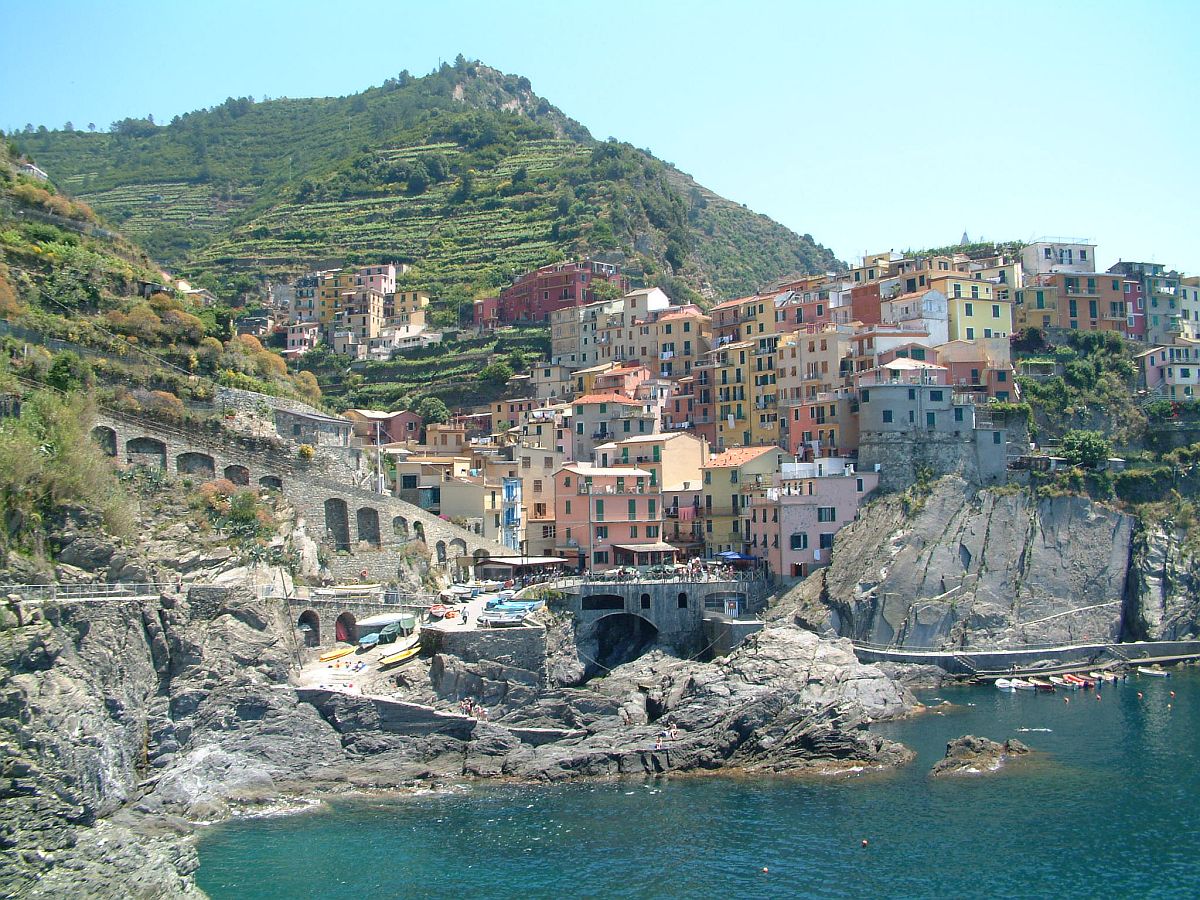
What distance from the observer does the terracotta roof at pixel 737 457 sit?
6769 centimetres

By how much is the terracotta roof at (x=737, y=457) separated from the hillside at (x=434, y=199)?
4284cm

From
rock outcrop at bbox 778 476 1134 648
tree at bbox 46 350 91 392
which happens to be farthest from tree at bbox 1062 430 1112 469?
tree at bbox 46 350 91 392

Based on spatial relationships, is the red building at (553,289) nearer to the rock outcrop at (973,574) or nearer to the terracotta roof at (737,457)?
the terracotta roof at (737,457)

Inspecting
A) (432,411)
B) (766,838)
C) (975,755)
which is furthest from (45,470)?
(432,411)

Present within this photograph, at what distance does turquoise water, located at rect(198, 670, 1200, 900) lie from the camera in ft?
113

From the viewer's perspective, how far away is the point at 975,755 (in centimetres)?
4456

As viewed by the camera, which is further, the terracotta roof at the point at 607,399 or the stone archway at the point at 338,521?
the terracotta roof at the point at 607,399

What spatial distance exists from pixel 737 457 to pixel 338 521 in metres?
22.8

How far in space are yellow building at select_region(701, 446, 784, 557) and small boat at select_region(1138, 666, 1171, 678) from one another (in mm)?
20813

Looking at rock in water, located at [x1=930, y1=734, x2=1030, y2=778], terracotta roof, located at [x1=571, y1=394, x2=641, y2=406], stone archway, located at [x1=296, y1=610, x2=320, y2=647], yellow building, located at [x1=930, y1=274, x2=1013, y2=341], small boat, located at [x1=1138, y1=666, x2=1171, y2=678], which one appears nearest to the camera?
rock in water, located at [x1=930, y1=734, x2=1030, y2=778]

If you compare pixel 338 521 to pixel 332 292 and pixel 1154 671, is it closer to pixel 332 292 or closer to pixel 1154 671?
pixel 1154 671

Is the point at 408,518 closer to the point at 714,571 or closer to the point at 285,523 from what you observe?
the point at 285,523

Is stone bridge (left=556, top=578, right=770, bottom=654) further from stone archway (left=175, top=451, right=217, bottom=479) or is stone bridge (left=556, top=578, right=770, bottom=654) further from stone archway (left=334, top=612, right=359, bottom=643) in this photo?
stone archway (left=175, top=451, right=217, bottom=479)

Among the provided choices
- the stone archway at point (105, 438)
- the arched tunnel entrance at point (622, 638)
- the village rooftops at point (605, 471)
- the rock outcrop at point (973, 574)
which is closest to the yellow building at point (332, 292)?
the village rooftops at point (605, 471)
